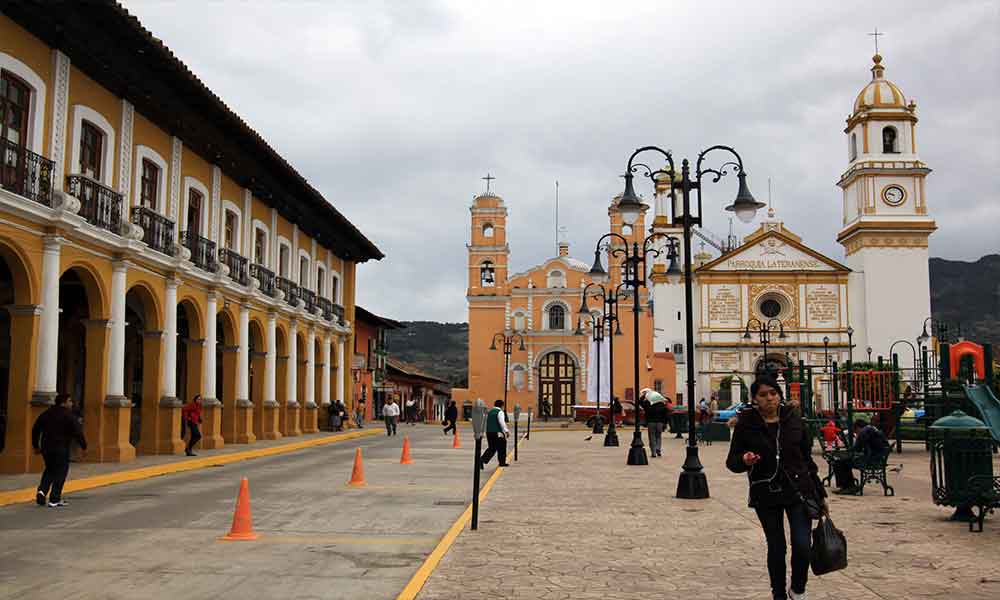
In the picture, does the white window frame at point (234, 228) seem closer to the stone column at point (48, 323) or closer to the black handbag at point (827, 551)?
the stone column at point (48, 323)

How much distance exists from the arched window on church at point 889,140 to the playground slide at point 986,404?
54.9 meters

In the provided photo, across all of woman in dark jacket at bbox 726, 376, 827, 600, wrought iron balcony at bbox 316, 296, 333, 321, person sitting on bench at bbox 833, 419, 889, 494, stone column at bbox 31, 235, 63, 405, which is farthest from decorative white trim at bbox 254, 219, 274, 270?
woman in dark jacket at bbox 726, 376, 827, 600

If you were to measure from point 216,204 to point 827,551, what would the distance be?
22745 mm

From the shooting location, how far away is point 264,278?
1175 inches

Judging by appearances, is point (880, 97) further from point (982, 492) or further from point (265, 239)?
point (982, 492)

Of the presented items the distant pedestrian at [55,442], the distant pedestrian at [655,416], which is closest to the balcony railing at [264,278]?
the distant pedestrian at [655,416]

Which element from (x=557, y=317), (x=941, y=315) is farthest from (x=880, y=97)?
(x=941, y=315)

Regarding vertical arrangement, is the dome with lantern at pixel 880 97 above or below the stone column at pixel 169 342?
above

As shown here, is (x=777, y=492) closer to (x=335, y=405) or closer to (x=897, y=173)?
(x=335, y=405)

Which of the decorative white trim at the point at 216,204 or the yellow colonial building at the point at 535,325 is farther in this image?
the yellow colonial building at the point at 535,325

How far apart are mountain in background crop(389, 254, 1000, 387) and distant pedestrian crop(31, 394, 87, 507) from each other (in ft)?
431

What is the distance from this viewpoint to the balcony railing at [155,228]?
20864 mm

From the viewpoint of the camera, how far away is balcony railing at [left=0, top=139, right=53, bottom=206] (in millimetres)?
15789

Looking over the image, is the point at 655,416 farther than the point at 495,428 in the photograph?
Yes
